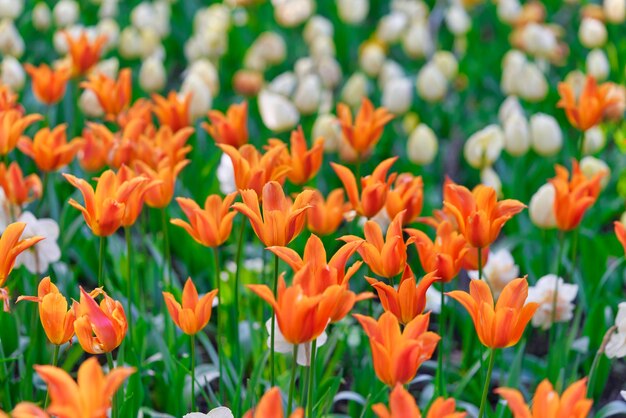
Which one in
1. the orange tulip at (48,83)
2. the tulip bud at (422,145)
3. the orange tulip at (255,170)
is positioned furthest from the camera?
the tulip bud at (422,145)

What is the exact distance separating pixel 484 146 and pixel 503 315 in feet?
5.60

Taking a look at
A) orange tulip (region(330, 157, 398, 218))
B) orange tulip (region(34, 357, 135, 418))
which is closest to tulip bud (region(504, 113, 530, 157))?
orange tulip (region(330, 157, 398, 218))

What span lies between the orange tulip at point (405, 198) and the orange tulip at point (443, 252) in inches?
6.6

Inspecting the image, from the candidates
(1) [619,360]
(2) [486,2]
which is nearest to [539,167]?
(1) [619,360]

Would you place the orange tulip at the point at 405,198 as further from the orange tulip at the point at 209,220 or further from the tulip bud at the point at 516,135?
the tulip bud at the point at 516,135

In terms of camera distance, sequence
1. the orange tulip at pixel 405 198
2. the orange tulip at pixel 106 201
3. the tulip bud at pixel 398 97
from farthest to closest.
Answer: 1. the tulip bud at pixel 398 97
2. the orange tulip at pixel 405 198
3. the orange tulip at pixel 106 201

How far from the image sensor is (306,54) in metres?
4.86

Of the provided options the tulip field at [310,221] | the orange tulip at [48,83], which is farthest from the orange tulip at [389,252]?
the orange tulip at [48,83]

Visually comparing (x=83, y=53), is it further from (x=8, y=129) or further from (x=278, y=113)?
(x=8, y=129)

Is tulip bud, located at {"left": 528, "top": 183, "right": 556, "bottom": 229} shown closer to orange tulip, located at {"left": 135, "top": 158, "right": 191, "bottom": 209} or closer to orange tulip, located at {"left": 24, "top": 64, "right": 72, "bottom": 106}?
orange tulip, located at {"left": 135, "top": 158, "right": 191, "bottom": 209}

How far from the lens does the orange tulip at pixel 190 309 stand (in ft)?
5.82

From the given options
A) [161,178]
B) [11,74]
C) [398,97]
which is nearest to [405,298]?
[161,178]

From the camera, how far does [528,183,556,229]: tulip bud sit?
2674 mm

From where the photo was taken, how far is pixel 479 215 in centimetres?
189
